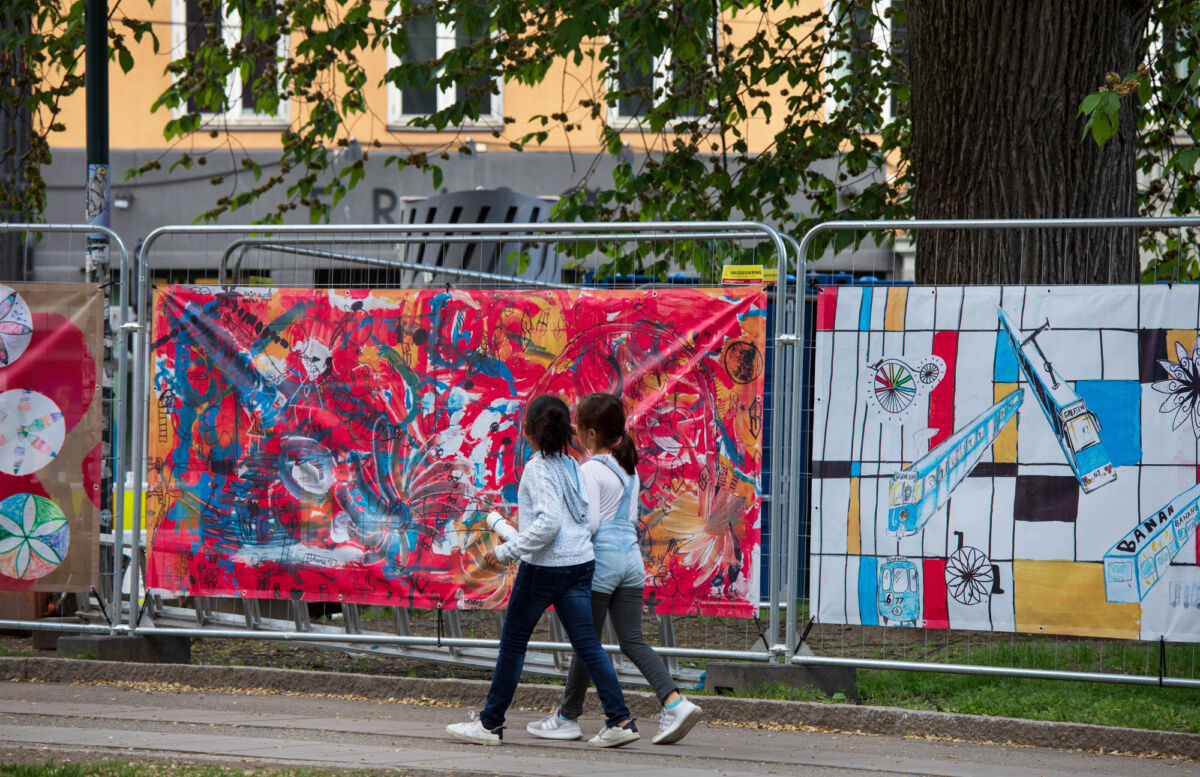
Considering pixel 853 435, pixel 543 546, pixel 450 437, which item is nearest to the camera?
A: pixel 543 546

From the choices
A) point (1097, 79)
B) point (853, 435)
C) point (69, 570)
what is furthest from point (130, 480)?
point (1097, 79)

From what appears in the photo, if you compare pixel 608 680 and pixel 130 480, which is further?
pixel 130 480

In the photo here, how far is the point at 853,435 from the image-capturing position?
24.1 ft

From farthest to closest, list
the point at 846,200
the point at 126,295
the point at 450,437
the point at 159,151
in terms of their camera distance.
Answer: the point at 159,151 → the point at 846,200 → the point at 126,295 → the point at 450,437

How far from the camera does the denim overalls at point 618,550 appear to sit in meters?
6.60

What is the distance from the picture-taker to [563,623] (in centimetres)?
646

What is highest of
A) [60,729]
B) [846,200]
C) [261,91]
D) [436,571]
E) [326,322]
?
[261,91]

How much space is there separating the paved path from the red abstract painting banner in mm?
1128

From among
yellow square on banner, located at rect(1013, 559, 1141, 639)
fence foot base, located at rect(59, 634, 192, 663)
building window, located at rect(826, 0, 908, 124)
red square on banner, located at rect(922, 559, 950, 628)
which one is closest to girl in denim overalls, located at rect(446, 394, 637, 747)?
red square on banner, located at rect(922, 559, 950, 628)

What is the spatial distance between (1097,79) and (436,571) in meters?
4.82

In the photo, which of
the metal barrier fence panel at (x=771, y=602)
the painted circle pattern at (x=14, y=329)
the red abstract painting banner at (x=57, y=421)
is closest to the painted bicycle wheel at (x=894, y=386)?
the metal barrier fence panel at (x=771, y=602)

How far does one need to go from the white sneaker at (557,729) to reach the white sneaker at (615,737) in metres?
0.15

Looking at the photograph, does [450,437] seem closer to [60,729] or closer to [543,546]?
[543,546]

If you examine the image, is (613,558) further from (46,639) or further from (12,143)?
(12,143)
